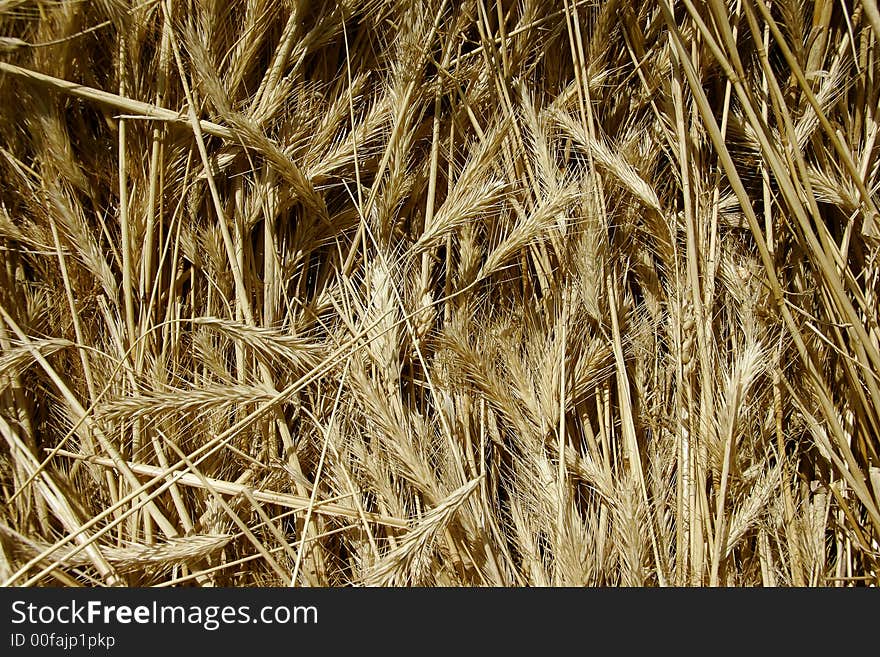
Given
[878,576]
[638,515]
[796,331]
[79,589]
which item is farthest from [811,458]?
[79,589]

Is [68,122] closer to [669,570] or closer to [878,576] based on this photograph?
[669,570]

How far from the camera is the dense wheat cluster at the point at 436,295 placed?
45.7 inches

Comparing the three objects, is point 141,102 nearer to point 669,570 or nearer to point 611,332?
point 611,332

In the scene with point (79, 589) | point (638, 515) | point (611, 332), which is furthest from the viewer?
point (611, 332)

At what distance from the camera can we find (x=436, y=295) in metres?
1.38

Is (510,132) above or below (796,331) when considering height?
above

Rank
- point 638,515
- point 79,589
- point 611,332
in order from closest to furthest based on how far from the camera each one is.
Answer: point 79,589, point 638,515, point 611,332

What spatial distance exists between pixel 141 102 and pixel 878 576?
5.75ft

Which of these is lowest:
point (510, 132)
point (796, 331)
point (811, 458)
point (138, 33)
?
point (811, 458)

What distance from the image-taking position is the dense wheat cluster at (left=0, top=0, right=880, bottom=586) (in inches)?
45.7

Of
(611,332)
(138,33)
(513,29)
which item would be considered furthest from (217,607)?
(513,29)

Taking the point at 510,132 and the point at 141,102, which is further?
the point at 510,132

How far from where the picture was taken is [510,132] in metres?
1.30

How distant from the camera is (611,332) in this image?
1.31 metres
